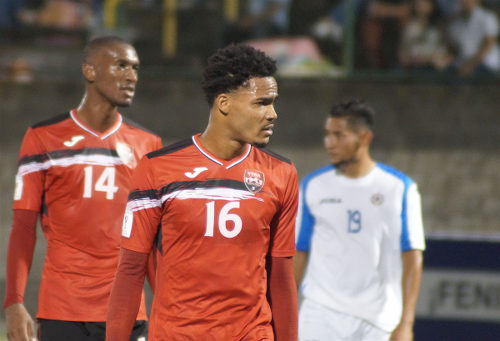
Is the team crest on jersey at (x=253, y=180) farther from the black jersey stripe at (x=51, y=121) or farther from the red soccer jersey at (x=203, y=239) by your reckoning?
the black jersey stripe at (x=51, y=121)

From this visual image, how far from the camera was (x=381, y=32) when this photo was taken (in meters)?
10.2

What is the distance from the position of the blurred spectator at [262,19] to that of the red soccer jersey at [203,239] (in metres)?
6.92

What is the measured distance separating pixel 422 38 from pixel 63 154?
21.2ft

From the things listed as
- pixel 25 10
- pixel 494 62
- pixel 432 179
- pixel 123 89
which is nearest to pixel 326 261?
pixel 123 89

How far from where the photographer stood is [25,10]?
10359 millimetres

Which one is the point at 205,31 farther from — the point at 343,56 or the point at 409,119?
the point at 409,119

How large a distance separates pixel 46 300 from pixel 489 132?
22.2 feet

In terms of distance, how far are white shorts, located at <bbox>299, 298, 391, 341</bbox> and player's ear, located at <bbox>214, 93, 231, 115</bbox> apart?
2.18 metres

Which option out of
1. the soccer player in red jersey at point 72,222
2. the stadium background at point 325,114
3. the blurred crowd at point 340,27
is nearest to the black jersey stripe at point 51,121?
the soccer player in red jersey at point 72,222

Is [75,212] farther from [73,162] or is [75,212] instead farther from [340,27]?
[340,27]

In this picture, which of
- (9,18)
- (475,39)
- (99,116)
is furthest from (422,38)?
(99,116)

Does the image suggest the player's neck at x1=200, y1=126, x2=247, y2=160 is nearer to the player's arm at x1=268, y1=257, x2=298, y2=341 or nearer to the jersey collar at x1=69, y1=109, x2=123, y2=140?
the player's arm at x1=268, y1=257, x2=298, y2=341

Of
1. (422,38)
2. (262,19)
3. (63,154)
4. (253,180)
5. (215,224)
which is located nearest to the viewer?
(215,224)

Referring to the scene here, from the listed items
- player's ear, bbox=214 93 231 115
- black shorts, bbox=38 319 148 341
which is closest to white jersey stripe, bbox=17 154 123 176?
black shorts, bbox=38 319 148 341
